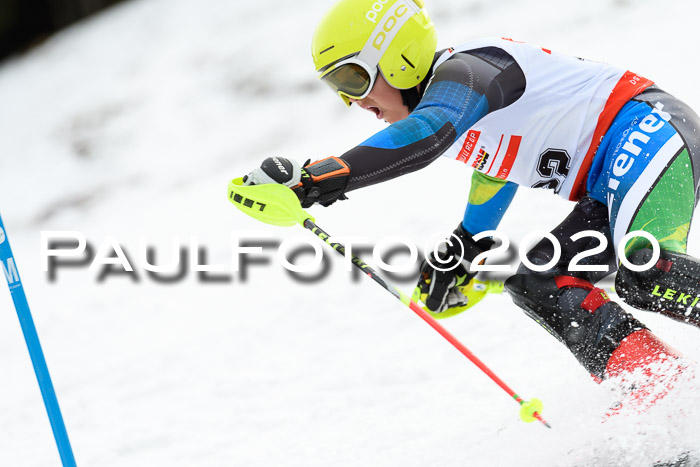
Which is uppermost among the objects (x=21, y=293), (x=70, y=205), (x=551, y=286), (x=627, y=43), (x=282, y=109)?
(x=21, y=293)

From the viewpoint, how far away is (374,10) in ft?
8.87

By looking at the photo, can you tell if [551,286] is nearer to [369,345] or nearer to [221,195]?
[369,345]

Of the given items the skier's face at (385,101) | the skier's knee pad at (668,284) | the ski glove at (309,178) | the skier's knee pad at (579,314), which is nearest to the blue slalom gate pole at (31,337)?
the ski glove at (309,178)

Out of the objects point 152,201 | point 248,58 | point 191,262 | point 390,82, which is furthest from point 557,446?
point 248,58

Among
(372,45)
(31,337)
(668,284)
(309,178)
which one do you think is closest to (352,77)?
(372,45)

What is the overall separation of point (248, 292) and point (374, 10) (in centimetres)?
337

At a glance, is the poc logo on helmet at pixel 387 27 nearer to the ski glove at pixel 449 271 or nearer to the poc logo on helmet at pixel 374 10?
the poc logo on helmet at pixel 374 10

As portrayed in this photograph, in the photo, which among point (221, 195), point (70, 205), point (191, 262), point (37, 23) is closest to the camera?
point (191, 262)

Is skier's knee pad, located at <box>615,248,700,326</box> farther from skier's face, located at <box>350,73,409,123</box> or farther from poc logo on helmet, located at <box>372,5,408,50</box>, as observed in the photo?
poc logo on helmet, located at <box>372,5,408,50</box>

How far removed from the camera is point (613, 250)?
2852 millimetres

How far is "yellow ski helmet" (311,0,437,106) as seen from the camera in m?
2.68

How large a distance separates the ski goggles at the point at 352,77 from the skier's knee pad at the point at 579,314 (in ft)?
2.86

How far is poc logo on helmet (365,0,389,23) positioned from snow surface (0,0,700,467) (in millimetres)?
1587

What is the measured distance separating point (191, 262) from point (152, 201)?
1.52 meters
